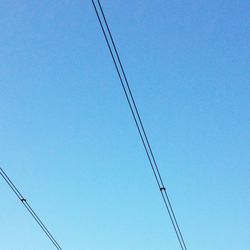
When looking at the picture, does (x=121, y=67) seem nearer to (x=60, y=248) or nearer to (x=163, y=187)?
(x=163, y=187)

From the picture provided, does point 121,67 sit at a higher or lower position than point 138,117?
higher

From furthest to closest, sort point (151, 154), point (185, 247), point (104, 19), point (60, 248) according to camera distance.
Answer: point (185, 247) < point (60, 248) < point (151, 154) < point (104, 19)

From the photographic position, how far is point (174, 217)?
18766 mm

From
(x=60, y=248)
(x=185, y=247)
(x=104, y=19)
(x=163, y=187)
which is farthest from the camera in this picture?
(x=185, y=247)

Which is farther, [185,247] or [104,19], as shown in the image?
[185,247]

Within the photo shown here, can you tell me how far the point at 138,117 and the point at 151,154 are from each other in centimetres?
181

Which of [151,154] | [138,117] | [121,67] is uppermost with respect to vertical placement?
[121,67]

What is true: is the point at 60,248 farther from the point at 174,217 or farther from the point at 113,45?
the point at 113,45

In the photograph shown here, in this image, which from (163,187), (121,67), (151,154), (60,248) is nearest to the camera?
(121,67)

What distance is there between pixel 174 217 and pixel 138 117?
614 cm

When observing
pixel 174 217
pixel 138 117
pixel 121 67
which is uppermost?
pixel 121 67

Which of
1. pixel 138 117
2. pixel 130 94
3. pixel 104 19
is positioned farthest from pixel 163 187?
pixel 104 19

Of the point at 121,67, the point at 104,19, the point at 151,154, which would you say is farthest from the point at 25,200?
the point at 104,19

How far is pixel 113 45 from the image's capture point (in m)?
14.5
